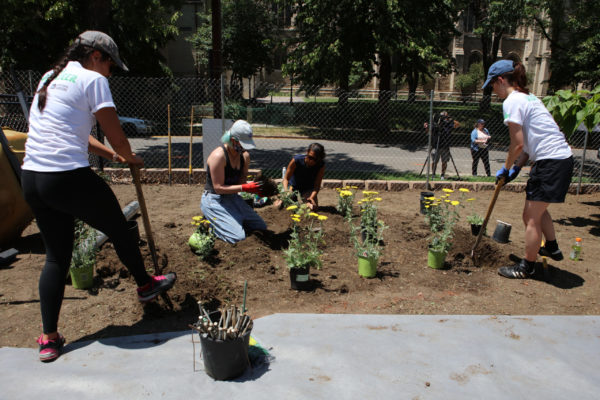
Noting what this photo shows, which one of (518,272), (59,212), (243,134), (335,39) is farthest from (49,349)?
(335,39)

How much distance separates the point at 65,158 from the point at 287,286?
211cm

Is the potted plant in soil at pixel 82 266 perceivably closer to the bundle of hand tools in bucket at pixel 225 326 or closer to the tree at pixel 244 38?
the bundle of hand tools in bucket at pixel 225 326

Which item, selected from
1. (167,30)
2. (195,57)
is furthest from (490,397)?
(195,57)

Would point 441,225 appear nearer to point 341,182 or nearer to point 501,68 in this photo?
point 501,68

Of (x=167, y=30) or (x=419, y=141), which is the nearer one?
(x=419, y=141)

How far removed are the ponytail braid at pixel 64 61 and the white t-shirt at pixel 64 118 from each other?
0.13 feet

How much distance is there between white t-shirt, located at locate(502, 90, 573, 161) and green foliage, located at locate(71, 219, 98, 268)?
3.83m

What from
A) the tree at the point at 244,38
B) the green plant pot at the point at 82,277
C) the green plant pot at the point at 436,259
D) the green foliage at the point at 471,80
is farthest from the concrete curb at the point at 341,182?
the green foliage at the point at 471,80

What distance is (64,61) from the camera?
2754 mm

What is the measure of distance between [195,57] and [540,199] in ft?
117

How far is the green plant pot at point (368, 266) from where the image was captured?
4.12 m

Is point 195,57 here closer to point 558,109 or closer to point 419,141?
point 419,141

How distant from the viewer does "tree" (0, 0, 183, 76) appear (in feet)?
32.9

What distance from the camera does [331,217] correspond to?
588cm
